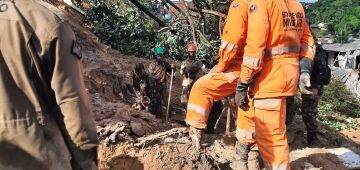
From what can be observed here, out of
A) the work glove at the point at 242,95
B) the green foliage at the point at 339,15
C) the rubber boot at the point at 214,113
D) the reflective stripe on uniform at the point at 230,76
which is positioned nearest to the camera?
the work glove at the point at 242,95

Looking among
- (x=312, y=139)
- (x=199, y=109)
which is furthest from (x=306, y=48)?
(x=312, y=139)

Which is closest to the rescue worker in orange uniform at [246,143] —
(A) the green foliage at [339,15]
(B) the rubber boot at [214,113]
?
(B) the rubber boot at [214,113]

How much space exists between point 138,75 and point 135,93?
1.77 feet

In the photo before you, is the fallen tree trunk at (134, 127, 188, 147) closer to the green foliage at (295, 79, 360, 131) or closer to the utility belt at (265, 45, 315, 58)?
the utility belt at (265, 45, 315, 58)

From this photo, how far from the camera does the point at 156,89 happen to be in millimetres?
8383

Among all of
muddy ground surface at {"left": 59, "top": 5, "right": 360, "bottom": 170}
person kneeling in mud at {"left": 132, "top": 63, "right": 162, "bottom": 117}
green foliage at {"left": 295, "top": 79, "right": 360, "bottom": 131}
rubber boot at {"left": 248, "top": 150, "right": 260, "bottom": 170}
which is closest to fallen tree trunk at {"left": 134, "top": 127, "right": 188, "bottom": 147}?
muddy ground surface at {"left": 59, "top": 5, "right": 360, "bottom": 170}

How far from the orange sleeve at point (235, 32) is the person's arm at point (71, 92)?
2.42 metres

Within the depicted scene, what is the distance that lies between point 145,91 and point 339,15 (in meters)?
50.3

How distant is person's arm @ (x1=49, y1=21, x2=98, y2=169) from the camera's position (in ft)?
6.80

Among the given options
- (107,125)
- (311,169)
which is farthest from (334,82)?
(107,125)

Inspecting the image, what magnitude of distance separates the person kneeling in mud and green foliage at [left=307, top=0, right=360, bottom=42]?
39.1 metres

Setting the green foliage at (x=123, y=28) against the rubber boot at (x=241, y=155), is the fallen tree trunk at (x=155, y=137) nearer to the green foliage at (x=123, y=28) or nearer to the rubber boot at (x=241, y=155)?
the rubber boot at (x=241, y=155)

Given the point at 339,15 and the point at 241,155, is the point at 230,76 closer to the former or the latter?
the point at 241,155

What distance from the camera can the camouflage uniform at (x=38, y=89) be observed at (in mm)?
2039
